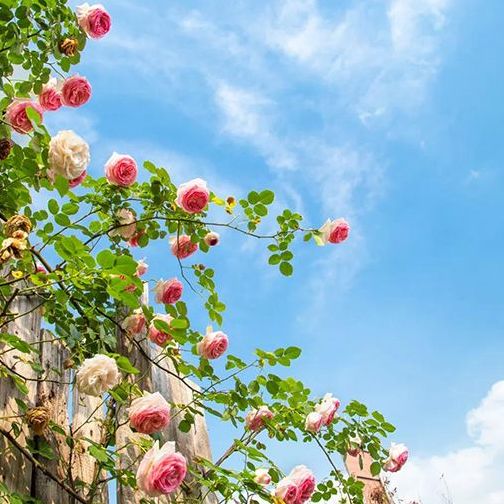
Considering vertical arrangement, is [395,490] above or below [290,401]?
above

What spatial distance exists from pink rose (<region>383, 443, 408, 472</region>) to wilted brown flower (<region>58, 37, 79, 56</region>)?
1.70 metres

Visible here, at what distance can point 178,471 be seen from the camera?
51.5 inches

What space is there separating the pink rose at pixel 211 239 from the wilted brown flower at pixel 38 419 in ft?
2.52

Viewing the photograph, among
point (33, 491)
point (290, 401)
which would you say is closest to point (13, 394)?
point (33, 491)

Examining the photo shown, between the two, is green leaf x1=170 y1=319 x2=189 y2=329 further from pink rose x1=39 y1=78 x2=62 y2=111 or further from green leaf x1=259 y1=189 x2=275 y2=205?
pink rose x1=39 y1=78 x2=62 y2=111

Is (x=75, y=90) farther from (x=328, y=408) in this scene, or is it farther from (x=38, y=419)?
(x=328, y=408)

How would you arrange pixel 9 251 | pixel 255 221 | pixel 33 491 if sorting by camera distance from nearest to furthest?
pixel 9 251
pixel 33 491
pixel 255 221

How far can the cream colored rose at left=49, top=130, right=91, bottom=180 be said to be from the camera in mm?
1465

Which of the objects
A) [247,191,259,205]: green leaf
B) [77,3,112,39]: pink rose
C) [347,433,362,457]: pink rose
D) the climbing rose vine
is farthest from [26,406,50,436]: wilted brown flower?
[347,433,362,457]: pink rose

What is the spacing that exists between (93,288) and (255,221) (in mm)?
577

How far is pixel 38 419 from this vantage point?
1417mm

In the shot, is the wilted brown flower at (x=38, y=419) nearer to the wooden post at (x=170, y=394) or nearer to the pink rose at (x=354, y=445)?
the wooden post at (x=170, y=394)

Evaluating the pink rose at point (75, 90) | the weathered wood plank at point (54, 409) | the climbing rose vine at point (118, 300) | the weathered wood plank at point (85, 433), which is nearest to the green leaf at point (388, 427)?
the climbing rose vine at point (118, 300)

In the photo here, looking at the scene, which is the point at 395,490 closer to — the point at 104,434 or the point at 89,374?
the point at 104,434
